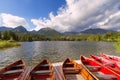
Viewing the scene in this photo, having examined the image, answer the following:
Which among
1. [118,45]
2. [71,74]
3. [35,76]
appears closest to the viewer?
[35,76]

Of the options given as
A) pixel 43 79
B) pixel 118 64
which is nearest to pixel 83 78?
pixel 43 79

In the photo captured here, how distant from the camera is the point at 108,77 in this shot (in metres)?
10.7

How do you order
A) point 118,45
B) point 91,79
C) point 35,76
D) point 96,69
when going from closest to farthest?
point 91,79
point 35,76
point 96,69
point 118,45

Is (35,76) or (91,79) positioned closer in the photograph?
(91,79)

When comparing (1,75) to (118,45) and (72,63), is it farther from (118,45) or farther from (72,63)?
(118,45)

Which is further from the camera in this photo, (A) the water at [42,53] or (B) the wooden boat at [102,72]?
(A) the water at [42,53]

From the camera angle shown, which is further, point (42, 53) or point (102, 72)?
point (42, 53)

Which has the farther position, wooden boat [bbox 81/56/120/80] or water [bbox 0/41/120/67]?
water [bbox 0/41/120/67]

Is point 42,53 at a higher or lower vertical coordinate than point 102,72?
lower

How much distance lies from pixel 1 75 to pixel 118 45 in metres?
28.0

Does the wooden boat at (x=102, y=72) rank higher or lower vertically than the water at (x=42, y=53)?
higher

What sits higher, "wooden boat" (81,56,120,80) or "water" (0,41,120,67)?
"wooden boat" (81,56,120,80)

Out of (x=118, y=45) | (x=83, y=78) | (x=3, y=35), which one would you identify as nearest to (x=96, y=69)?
(x=83, y=78)

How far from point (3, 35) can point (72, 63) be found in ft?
426
